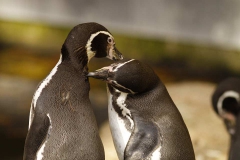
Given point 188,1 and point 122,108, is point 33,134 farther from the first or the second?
point 188,1

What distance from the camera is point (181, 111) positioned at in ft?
8.06

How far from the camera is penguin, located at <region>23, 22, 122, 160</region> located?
960 millimetres

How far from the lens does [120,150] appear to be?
103 cm

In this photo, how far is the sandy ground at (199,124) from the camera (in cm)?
200

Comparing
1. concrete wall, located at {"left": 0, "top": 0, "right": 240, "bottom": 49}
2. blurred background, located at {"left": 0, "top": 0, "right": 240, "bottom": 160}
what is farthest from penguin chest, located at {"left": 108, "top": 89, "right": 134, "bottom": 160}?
concrete wall, located at {"left": 0, "top": 0, "right": 240, "bottom": 49}

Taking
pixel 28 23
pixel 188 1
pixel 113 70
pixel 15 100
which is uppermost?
pixel 113 70

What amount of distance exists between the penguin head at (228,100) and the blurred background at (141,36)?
48.5 inches

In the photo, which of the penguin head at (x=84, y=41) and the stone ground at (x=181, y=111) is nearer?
the penguin head at (x=84, y=41)

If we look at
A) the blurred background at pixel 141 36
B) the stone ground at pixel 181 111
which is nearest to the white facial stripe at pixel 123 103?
the stone ground at pixel 181 111

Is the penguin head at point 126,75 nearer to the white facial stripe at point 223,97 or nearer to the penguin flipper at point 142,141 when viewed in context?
the penguin flipper at point 142,141

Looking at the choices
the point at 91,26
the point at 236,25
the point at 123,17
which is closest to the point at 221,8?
the point at 236,25

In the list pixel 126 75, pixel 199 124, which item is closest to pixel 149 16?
pixel 199 124

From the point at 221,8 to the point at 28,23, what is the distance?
1409 mm

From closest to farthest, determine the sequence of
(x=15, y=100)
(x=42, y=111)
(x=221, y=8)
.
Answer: (x=42, y=111) → (x=15, y=100) → (x=221, y=8)
